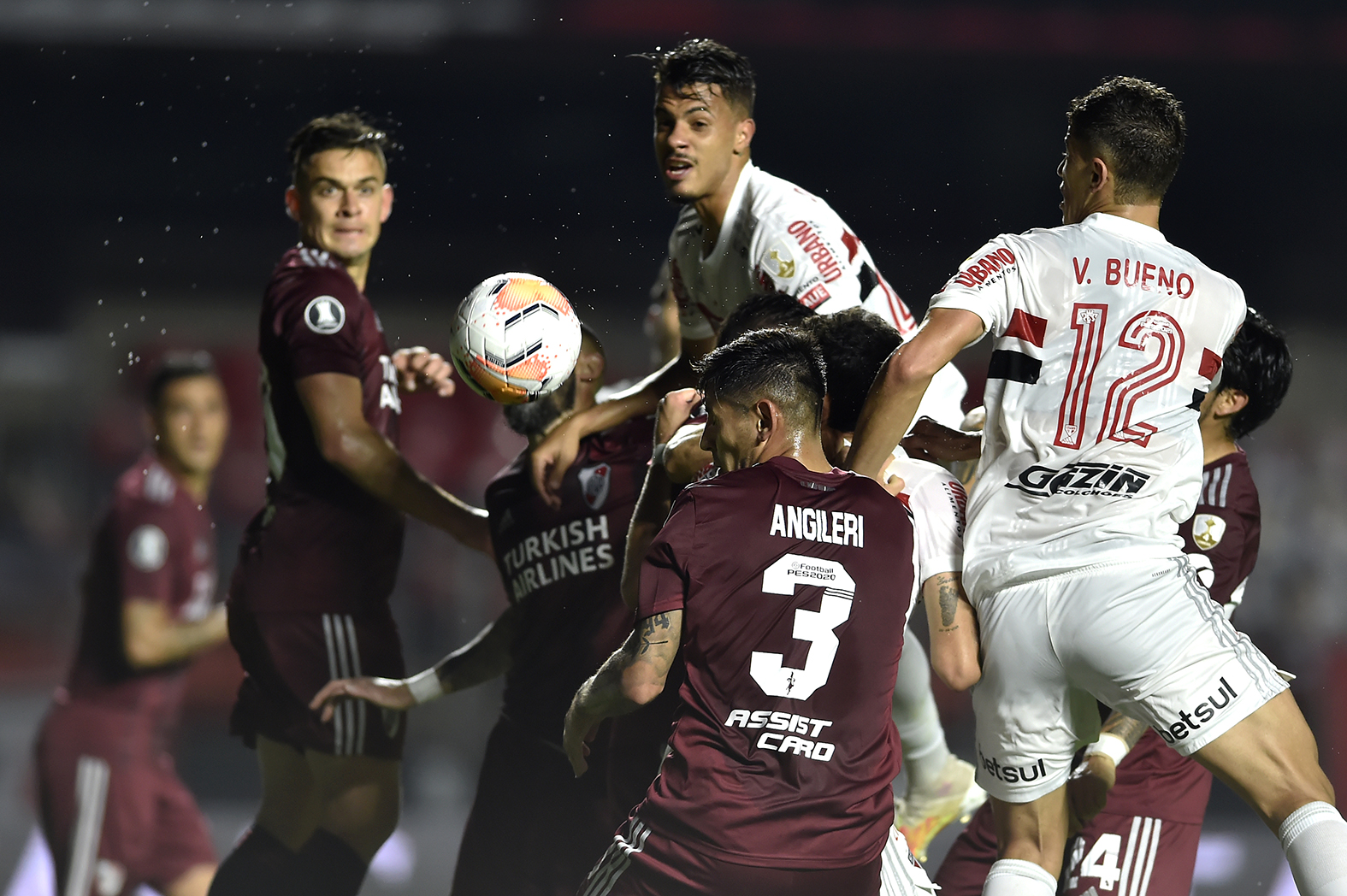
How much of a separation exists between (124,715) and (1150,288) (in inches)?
195

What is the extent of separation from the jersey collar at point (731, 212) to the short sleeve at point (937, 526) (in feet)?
3.97

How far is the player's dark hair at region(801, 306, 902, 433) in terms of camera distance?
128 inches

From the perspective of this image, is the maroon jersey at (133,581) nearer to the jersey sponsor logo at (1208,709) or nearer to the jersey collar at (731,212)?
the jersey collar at (731,212)

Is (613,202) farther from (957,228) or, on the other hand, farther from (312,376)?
(312,376)

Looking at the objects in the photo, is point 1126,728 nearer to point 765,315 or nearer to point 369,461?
point 765,315

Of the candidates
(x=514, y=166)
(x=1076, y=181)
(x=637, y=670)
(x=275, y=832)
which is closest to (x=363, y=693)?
(x=275, y=832)

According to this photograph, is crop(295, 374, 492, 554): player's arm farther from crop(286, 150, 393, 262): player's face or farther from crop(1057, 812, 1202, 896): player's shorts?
crop(1057, 812, 1202, 896): player's shorts

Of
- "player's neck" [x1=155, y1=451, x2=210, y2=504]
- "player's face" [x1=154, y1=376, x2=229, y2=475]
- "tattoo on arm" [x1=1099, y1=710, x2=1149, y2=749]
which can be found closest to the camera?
"tattoo on arm" [x1=1099, y1=710, x2=1149, y2=749]

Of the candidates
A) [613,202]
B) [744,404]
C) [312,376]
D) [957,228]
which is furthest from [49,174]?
[744,404]

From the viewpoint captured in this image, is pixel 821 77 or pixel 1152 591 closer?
pixel 1152 591

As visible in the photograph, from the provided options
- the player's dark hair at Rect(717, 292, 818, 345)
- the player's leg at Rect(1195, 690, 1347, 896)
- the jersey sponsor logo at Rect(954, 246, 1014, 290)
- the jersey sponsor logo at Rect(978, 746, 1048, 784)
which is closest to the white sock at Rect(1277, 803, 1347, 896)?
the player's leg at Rect(1195, 690, 1347, 896)

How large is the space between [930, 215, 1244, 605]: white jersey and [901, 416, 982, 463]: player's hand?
47 cm

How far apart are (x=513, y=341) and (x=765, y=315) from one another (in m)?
0.82

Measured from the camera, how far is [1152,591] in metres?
3.03
